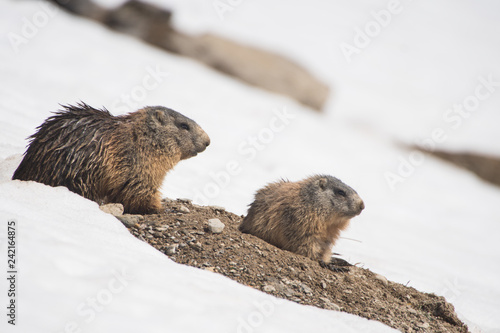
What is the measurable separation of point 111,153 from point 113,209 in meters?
0.76

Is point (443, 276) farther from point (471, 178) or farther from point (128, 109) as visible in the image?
point (471, 178)

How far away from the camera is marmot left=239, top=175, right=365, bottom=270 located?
7211 mm

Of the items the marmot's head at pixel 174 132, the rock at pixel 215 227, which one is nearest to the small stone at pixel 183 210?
the marmot's head at pixel 174 132

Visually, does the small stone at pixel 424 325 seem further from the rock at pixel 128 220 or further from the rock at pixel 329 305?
the rock at pixel 128 220

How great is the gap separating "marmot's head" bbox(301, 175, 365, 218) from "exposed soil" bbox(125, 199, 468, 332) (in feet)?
2.90

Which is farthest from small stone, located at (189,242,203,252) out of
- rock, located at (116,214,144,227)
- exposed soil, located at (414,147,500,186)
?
exposed soil, located at (414,147,500,186)

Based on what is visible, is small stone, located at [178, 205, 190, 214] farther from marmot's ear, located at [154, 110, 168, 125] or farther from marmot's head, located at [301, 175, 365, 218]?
marmot's head, located at [301, 175, 365, 218]

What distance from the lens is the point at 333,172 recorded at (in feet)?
57.6

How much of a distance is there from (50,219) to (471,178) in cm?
1985

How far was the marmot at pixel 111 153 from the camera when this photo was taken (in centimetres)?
648

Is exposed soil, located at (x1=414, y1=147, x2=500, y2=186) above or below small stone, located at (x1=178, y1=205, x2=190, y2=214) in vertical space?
above

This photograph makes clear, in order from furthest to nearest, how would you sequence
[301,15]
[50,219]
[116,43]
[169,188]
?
[301,15] → [116,43] → [169,188] → [50,219]

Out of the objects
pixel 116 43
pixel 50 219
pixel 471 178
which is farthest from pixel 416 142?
pixel 50 219

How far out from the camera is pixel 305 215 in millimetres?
7285
